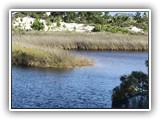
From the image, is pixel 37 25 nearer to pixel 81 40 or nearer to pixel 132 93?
pixel 81 40

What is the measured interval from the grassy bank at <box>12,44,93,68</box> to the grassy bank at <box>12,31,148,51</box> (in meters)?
0.06

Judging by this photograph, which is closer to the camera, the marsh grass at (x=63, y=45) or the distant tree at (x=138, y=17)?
the distant tree at (x=138, y=17)

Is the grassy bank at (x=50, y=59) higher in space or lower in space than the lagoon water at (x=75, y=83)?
higher

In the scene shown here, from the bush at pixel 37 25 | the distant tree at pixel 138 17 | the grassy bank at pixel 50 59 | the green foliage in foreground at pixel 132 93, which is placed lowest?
the green foliage in foreground at pixel 132 93

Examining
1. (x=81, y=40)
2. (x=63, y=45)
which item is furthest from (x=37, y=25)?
(x=81, y=40)

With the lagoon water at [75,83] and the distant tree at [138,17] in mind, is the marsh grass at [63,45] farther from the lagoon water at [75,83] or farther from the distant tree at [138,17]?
the distant tree at [138,17]

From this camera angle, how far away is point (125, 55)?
906 cm

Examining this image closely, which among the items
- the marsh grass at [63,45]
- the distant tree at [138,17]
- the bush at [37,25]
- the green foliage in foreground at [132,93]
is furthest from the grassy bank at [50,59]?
the distant tree at [138,17]

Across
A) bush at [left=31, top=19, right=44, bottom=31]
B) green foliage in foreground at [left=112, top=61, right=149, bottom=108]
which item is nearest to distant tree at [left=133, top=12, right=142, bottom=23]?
green foliage in foreground at [left=112, top=61, right=149, bottom=108]

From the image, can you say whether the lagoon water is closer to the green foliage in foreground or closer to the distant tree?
the green foliage in foreground

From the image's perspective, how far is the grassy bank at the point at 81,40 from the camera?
9117 millimetres

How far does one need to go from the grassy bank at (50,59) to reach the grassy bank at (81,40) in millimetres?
62
